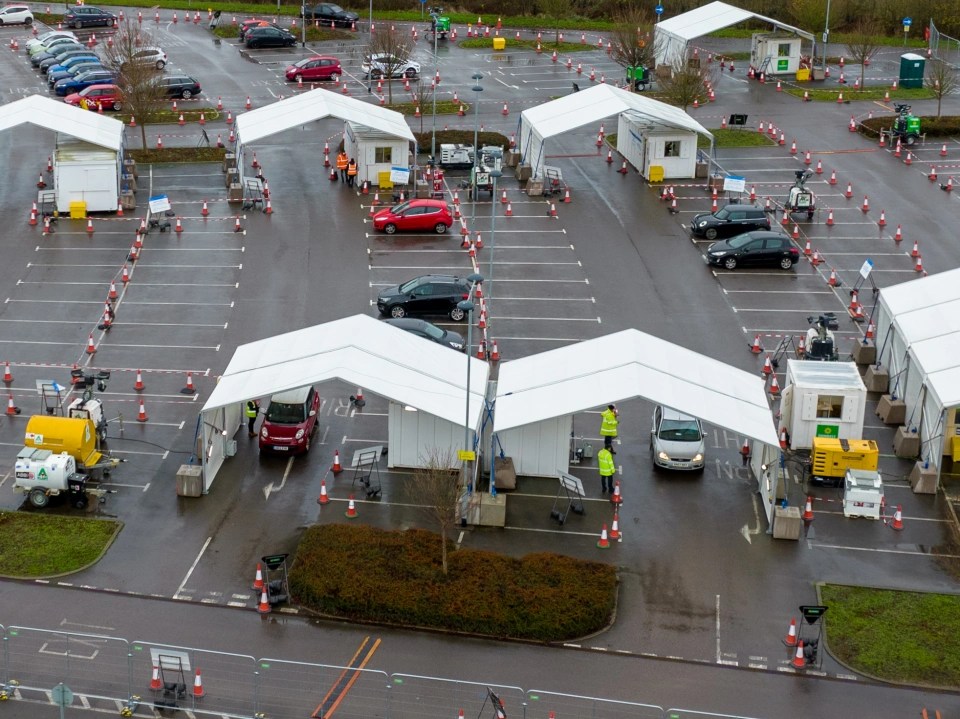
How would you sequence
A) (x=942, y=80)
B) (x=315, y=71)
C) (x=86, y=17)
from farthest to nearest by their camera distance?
(x=86, y=17)
(x=315, y=71)
(x=942, y=80)

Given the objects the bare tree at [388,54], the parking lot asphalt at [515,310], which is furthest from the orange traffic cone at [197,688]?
the bare tree at [388,54]

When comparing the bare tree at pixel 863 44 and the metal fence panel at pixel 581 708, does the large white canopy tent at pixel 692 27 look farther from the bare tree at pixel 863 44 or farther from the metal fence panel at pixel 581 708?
the metal fence panel at pixel 581 708

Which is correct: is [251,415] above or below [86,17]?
below

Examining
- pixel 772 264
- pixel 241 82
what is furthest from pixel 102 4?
pixel 772 264

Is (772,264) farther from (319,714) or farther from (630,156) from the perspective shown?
(319,714)

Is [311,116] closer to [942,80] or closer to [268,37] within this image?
[268,37]

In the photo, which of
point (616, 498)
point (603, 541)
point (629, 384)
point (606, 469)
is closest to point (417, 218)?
point (629, 384)
